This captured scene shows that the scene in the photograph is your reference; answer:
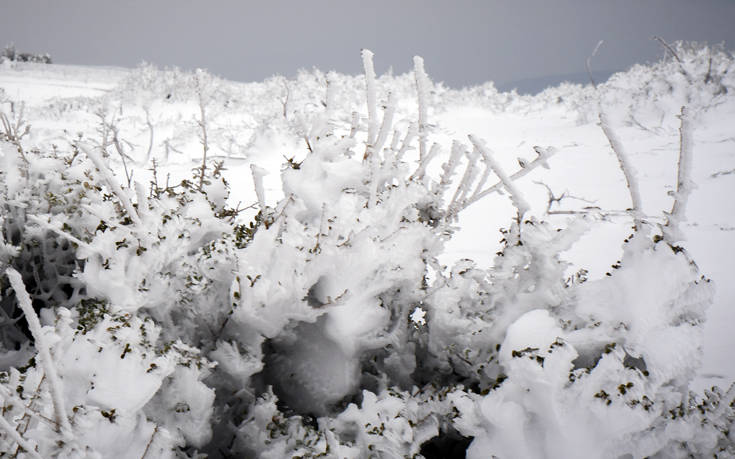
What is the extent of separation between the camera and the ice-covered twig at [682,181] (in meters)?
0.69

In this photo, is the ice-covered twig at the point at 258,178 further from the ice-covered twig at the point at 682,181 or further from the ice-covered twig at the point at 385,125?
the ice-covered twig at the point at 682,181

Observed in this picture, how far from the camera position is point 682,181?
702 millimetres

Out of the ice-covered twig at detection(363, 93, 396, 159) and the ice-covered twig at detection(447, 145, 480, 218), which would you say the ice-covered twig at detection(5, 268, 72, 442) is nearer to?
the ice-covered twig at detection(363, 93, 396, 159)

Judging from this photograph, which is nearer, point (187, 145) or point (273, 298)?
point (273, 298)

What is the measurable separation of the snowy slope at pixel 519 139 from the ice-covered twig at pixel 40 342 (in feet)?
1.36

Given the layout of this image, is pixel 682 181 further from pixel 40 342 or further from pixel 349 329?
pixel 40 342

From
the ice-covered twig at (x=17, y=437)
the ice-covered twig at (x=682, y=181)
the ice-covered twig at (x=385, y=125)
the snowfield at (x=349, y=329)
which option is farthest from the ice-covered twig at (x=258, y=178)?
the ice-covered twig at (x=682, y=181)

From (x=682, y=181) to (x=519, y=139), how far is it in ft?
23.8

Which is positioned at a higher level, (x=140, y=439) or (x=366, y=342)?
(x=366, y=342)

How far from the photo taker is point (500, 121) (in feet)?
33.2

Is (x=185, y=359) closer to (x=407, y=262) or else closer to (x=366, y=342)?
(x=366, y=342)

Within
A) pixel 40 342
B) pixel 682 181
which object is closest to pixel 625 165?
pixel 682 181

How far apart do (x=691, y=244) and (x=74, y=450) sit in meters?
3.46

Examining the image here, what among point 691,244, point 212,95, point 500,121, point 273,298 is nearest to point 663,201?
point 691,244
